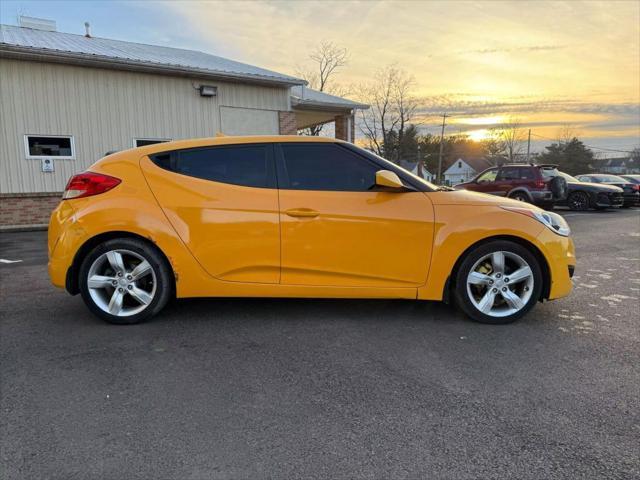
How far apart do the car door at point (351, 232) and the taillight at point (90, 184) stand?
145cm

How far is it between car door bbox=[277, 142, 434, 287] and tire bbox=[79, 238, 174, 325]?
1.07m

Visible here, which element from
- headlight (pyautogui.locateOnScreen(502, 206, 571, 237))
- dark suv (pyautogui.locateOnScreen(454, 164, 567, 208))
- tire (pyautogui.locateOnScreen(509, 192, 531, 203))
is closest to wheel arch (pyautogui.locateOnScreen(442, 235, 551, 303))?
headlight (pyautogui.locateOnScreen(502, 206, 571, 237))

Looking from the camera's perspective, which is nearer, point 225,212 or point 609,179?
point 225,212

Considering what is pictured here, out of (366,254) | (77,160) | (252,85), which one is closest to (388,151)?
(252,85)

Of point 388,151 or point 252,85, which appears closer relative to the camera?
point 252,85

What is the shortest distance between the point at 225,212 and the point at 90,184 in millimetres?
1198

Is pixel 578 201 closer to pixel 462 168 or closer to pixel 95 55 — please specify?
pixel 95 55

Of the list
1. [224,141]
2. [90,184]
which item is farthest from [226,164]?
[90,184]

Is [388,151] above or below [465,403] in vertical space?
above

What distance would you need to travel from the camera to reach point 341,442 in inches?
88.2

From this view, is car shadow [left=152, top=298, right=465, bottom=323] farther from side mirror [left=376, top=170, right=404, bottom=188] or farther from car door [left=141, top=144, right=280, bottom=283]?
side mirror [left=376, top=170, right=404, bottom=188]

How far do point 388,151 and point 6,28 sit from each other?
131ft

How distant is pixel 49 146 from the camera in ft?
38.0

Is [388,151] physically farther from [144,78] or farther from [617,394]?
[617,394]
